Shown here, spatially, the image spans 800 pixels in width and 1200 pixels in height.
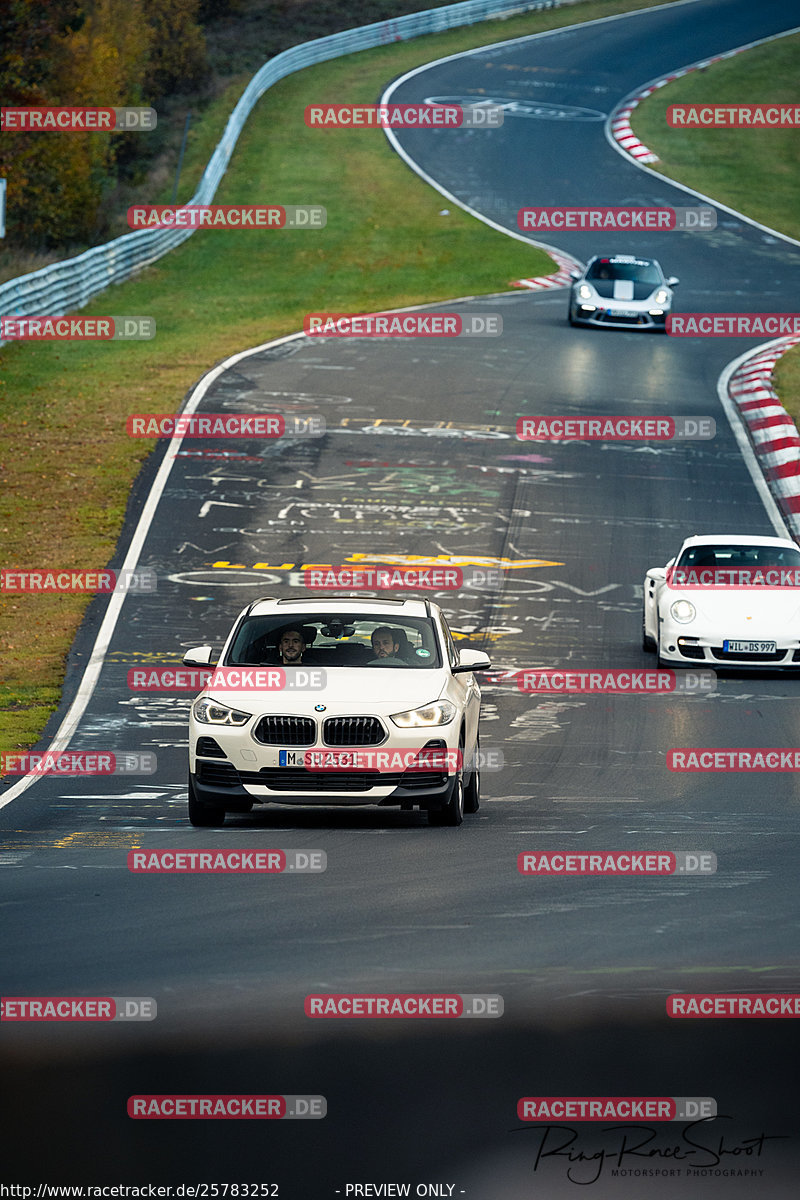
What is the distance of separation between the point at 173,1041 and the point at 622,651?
1354 centimetres

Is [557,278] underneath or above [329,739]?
underneath

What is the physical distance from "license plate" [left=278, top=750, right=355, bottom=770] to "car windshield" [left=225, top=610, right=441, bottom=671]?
0.97 m

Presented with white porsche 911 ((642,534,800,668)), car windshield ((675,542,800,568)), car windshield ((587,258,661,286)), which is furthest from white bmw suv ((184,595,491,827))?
car windshield ((587,258,661,286))

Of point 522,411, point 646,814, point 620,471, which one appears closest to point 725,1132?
point 646,814

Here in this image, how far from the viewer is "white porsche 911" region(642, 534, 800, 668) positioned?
1883 centimetres

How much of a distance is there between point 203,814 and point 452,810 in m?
1.63

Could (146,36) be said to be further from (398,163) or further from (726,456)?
(726,456)

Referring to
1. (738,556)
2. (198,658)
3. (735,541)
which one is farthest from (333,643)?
(735,541)

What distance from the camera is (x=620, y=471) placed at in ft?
93.5

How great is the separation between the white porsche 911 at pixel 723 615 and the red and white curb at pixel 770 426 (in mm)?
5430

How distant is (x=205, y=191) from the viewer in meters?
51.1

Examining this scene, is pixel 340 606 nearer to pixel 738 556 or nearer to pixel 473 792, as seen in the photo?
pixel 473 792

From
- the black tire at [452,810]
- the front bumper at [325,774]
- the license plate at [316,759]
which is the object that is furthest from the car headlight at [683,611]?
the license plate at [316,759]

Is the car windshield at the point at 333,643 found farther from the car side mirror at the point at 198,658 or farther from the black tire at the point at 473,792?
the black tire at the point at 473,792
